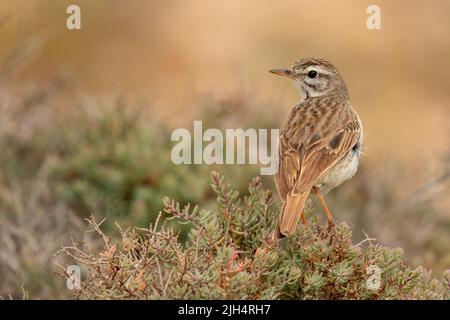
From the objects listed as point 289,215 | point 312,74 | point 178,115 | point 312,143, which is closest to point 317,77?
point 312,74

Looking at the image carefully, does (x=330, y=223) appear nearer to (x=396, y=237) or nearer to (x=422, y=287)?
(x=422, y=287)

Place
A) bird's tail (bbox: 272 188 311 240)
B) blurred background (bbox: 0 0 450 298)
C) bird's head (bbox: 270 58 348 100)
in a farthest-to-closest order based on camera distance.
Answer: blurred background (bbox: 0 0 450 298), bird's head (bbox: 270 58 348 100), bird's tail (bbox: 272 188 311 240)

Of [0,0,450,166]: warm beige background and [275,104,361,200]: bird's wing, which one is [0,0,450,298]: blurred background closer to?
[0,0,450,166]: warm beige background

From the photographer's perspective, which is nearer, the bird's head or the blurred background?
the bird's head

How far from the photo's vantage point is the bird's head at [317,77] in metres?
7.13

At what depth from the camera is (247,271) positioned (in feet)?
14.3

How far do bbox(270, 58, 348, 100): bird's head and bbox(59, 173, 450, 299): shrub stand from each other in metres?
2.52

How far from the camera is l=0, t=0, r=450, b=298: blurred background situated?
8.27 meters

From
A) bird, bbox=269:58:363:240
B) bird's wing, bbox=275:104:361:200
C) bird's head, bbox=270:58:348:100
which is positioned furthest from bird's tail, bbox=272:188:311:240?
bird's head, bbox=270:58:348:100

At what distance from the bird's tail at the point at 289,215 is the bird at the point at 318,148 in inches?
0.4

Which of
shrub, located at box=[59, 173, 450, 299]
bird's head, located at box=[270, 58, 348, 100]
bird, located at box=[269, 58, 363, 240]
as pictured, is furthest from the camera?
bird's head, located at box=[270, 58, 348, 100]

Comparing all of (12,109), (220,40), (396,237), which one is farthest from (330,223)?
(220,40)

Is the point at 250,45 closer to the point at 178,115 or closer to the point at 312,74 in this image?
the point at 178,115
